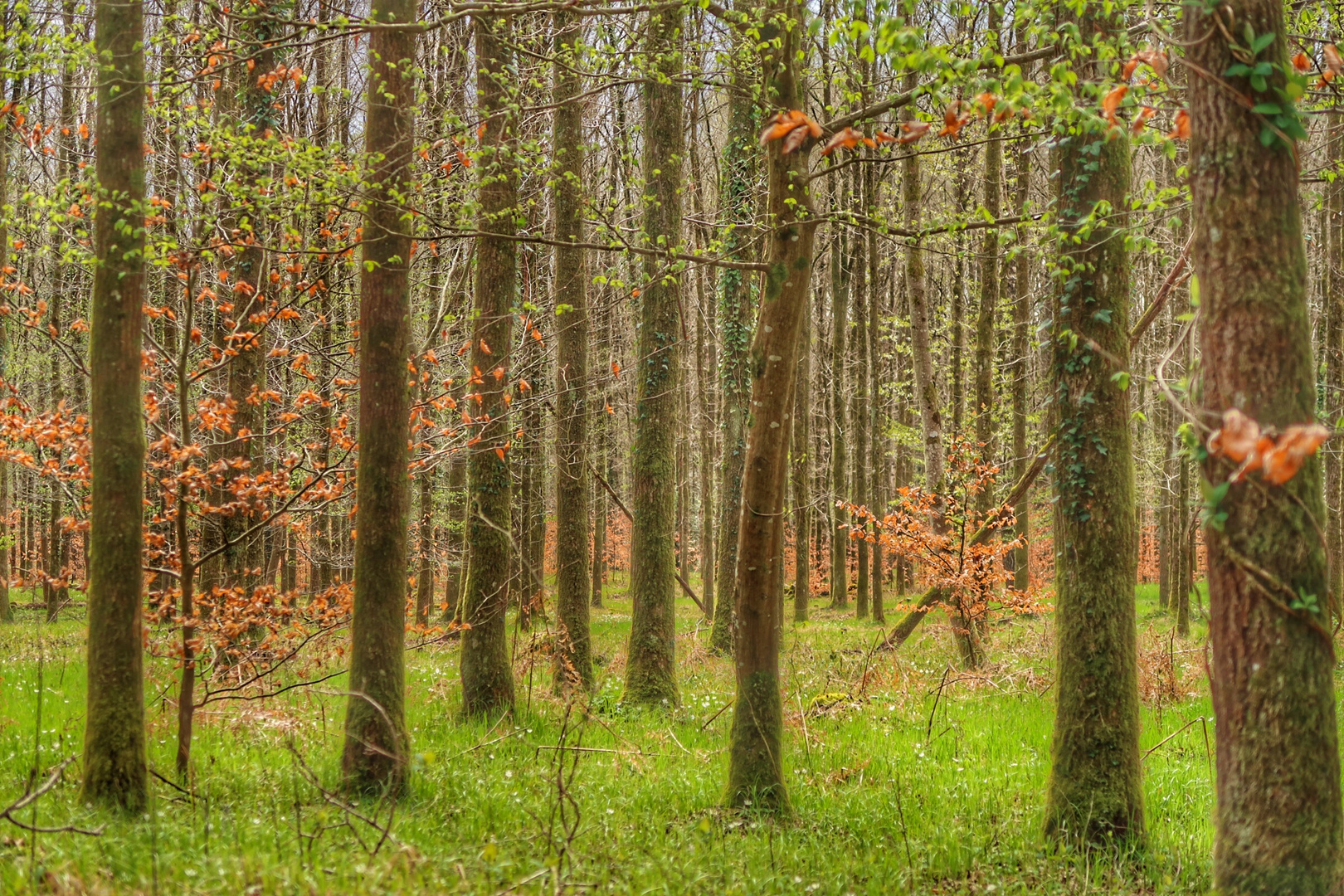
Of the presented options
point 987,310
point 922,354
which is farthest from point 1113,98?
point 987,310

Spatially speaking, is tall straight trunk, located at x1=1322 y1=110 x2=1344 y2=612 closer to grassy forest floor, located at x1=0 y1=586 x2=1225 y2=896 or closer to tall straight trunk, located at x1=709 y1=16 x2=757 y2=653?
grassy forest floor, located at x1=0 y1=586 x2=1225 y2=896

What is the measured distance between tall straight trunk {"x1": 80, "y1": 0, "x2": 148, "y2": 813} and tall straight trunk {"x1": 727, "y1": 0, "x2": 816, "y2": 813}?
12.0 ft

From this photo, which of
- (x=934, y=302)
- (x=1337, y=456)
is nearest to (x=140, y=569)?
(x=1337, y=456)

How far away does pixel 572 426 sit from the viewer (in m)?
11.5

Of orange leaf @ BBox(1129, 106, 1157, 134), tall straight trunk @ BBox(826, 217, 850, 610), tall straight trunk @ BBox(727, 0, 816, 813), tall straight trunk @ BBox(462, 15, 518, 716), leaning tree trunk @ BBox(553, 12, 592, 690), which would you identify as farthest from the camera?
tall straight trunk @ BBox(826, 217, 850, 610)

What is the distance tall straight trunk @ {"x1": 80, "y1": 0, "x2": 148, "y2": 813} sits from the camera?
4.83 meters

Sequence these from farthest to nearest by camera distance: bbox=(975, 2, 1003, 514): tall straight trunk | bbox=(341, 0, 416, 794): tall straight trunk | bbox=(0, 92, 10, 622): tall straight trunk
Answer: bbox=(975, 2, 1003, 514): tall straight trunk < bbox=(0, 92, 10, 622): tall straight trunk < bbox=(341, 0, 416, 794): tall straight trunk

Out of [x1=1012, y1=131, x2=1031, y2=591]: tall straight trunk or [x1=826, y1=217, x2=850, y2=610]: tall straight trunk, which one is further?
[x1=826, y1=217, x2=850, y2=610]: tall straight trunk

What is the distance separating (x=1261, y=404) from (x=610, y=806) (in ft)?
15.3

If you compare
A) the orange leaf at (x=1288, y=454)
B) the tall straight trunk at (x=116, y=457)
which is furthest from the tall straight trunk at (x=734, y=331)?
the orange leaf at (x=1288, y=454)

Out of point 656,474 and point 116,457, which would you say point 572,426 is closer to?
point 656,474

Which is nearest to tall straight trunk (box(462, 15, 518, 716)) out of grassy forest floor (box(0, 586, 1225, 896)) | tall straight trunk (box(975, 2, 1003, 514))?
grassy forest floor (box(0, 586, 1225, 896))

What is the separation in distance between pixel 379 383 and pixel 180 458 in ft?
5.67

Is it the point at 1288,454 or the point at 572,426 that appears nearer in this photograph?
the point at 1288,454
